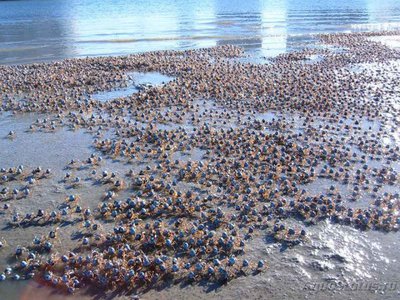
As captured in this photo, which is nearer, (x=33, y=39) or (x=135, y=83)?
(x=135, y=83)

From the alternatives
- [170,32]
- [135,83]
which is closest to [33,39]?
[170,32]

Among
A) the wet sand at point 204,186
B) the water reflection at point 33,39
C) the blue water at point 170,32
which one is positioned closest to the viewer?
the wet sand at point 204,186

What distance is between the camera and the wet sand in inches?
342

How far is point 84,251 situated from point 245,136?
797cm

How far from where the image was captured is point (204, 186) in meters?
12.1

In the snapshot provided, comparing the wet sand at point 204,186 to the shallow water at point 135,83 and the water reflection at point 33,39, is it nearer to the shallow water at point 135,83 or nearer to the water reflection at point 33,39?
the shallow water at point 135,83

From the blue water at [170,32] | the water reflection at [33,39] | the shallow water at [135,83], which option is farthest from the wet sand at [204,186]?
the blue water at [170,32]

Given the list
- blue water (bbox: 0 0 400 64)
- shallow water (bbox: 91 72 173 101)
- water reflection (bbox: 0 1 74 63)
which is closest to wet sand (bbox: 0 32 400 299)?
shallow water (bbox: 91 72 173 101)

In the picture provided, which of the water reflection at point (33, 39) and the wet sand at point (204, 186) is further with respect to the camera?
the water reflection at point (33, 39)

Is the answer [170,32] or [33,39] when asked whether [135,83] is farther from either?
[170,32]

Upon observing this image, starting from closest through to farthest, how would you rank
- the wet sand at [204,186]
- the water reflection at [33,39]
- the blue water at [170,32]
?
the wet sand at [204,186], the water reflection at [33,39], the blue water at [170,32]

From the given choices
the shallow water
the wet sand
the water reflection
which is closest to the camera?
the wet sand

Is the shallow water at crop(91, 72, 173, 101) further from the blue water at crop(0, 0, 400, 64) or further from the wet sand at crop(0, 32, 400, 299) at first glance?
the blue water at crop(0, 0, 400, 64)

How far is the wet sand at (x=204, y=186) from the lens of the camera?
28.5ft
